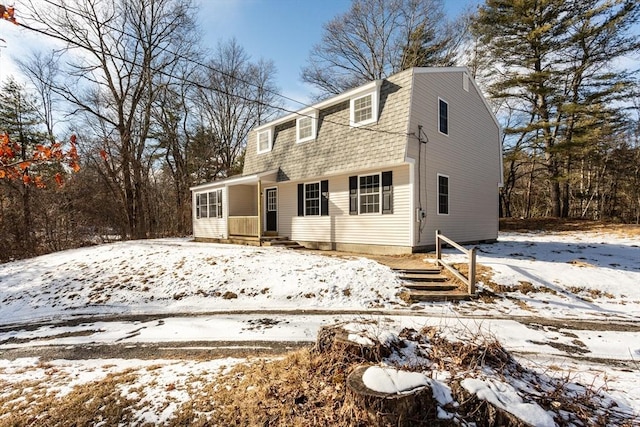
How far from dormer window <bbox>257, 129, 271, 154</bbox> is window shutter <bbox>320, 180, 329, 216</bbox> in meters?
4.43

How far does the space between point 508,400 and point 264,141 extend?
49.4 ft

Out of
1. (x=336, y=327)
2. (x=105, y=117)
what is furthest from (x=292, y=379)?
(x=105, y=117)

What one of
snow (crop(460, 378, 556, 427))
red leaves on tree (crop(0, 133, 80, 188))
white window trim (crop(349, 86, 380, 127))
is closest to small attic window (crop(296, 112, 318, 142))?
white window trim (crop(349, 86, 380, 127))

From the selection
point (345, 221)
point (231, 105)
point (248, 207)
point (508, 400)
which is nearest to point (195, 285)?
point (345, 221)

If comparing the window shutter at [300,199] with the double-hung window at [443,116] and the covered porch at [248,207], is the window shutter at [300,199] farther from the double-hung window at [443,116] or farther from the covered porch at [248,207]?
the double-hung window at [443,116]

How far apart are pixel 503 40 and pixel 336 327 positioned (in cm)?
2380

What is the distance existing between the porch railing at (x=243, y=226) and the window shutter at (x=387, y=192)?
19.1 ft

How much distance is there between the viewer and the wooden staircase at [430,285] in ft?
22.4

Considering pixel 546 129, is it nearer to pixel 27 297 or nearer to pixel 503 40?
pixel 503 40

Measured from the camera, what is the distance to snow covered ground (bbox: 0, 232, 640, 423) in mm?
3857

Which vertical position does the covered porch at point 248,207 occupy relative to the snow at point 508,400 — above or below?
above

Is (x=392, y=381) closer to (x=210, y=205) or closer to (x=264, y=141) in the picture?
Answer: (x=264, y=141)

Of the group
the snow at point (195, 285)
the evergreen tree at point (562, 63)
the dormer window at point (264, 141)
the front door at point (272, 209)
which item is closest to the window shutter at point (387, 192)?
the snow at point (195, 285)

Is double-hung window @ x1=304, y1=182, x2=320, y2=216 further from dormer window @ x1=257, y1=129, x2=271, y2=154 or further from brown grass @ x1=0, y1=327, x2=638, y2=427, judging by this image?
brown grass @ x1=0, y1=327, x2=638, y2=427
